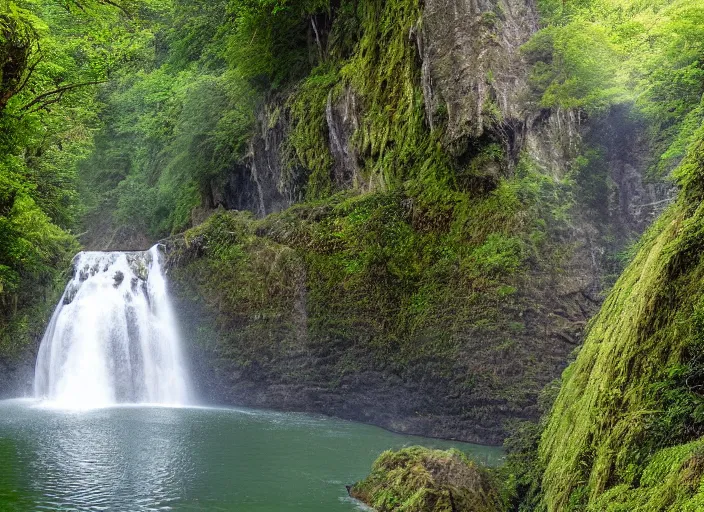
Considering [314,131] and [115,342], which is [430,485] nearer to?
[115,342]

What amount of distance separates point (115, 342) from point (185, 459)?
8262 mm

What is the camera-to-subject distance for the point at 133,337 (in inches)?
650

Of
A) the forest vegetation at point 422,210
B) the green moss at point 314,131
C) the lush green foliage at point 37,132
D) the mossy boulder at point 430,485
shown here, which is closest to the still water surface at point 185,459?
the mossy boulder at point 430,485

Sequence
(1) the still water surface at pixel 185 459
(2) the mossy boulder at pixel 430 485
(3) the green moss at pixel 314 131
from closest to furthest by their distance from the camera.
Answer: (2) the mossy boulder at pixel 430 485
(1) the still water surface at pixel 185 459
(3) the green moss at pixel 314 131

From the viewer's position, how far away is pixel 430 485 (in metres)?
6.29

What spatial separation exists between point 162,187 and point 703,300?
22.8 meters

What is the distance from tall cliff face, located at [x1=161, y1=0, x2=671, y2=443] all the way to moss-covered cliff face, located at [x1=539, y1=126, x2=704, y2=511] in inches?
261

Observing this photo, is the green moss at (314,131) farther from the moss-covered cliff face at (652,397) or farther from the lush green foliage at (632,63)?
the moss-covered cliff face at (652,397)

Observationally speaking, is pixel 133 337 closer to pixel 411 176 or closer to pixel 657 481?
pixel 411 176

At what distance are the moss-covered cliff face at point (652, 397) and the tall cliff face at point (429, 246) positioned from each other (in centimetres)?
664

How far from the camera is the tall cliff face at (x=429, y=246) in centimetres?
1145

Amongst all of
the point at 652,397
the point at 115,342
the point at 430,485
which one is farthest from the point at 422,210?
the point at 652,397

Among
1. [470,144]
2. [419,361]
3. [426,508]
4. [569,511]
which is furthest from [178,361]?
[569,511]

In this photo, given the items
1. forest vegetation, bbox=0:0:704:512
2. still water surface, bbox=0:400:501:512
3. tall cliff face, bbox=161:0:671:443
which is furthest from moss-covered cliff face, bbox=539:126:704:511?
tall cliff face, bbox=161:0:671:443
